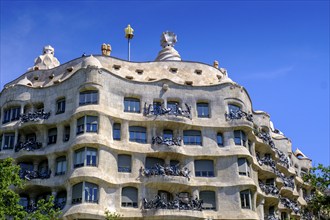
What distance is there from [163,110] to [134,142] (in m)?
4.43

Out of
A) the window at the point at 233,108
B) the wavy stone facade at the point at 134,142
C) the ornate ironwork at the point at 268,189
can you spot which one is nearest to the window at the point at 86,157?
the wavy stone facade at the point at 134,142

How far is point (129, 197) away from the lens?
4722 cm

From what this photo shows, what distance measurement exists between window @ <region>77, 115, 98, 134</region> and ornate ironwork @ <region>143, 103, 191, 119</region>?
18.2ft

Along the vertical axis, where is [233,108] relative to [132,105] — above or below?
above

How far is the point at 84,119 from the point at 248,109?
18240 millimetres

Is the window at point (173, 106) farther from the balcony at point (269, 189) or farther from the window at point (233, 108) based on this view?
the balcony at point (269, 189)

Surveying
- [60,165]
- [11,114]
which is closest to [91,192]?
[60,165]

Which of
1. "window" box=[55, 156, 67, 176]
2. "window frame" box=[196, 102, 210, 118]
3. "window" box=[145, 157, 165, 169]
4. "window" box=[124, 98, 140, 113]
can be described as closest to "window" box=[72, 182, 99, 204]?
"window" box=[55, 156, 67, 176]

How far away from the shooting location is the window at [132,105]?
51.1 metres

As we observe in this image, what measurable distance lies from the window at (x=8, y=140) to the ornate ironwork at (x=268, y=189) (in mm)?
25678

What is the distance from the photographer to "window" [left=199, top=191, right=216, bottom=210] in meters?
48.9

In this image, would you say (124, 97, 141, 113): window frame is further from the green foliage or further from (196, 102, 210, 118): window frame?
the green foliage

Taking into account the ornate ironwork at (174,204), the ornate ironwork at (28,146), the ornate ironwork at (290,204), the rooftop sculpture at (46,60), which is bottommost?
the ornate ironwork at (174,204)

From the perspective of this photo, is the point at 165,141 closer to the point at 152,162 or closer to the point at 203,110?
the point at 152,162
